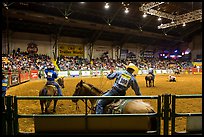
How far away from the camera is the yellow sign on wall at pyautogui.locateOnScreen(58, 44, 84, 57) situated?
107 ft

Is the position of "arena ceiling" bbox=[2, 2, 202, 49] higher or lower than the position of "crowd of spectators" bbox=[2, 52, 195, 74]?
higher

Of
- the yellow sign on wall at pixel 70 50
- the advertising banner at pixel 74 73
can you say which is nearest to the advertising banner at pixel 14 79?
the advertising banner at pixel 74 73

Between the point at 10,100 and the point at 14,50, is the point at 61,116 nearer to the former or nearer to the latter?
the point at 10,100

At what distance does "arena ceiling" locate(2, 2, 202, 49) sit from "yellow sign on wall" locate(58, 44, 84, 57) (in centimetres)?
175

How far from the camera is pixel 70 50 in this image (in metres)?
33.7

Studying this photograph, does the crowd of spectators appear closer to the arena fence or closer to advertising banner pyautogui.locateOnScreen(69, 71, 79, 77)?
advertising banner pyautogui.locateOnScreen(69, 71, 79, 77)

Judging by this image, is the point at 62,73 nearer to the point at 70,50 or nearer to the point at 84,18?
the point at 84,18

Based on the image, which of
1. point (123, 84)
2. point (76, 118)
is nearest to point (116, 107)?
point (123, 84)

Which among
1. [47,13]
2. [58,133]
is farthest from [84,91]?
[47,13]

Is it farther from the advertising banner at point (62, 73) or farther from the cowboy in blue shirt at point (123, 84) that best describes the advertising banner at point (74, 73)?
the cowboy in blue shirt at point (123, 84)

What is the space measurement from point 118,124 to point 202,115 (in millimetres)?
1398

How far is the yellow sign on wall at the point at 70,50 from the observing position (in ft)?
107

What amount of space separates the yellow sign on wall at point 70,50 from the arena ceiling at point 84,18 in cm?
175

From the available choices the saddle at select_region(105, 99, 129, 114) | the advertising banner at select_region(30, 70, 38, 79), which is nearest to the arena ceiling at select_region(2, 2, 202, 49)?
the advertising banner at select_region(30, 70, 38, 79)
